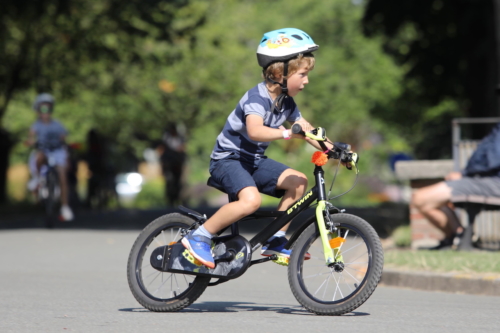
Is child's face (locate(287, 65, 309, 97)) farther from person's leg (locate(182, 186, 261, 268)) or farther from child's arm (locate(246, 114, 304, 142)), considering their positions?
person's leg (locate(182, 186, 261, 268))

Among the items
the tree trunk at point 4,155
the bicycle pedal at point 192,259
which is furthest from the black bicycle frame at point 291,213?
the tree trunk at point 4,155

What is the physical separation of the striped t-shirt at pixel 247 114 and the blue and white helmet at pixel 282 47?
0.62 ft

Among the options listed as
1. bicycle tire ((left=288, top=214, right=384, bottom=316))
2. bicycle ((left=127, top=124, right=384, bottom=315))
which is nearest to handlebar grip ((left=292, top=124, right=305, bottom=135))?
bicycle ((left=127, top=124, right=384, bottom=315))

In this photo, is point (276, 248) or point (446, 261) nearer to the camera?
point (276, 248)

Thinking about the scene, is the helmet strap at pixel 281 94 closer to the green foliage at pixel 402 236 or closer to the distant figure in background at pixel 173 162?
the green foliage at pixel 402 236

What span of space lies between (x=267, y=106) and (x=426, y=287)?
2909 mm

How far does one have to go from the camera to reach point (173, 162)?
22359 mm

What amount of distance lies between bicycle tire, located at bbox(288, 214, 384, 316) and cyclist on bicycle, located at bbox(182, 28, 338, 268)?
202 mm

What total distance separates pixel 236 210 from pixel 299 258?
0.50m

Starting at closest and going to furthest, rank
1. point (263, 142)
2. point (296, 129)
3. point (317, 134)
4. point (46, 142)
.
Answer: point (296, 129) → point (317, 134) → point (263, 142) → point (46, 142)

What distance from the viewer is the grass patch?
7.85 m

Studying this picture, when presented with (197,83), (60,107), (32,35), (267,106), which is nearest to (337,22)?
(197,83)

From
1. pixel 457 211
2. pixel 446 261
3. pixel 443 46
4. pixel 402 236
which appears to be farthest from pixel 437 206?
pixel 443 46

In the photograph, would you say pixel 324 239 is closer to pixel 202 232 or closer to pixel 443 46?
pixel 202 232
